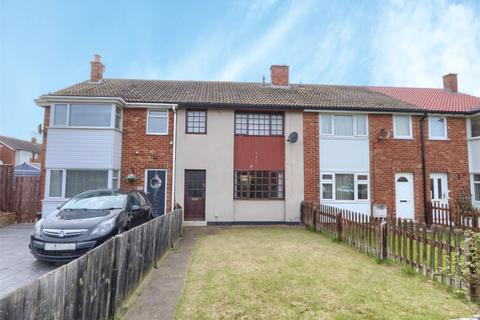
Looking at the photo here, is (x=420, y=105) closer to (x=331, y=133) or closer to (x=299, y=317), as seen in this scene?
(x=331, y=133)

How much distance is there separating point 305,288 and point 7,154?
40.2 metres

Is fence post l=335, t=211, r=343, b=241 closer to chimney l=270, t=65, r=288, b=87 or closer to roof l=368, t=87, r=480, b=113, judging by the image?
roof l=368, t=87, r=480, b=113

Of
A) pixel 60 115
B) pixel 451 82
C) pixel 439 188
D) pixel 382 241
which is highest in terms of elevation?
pixel 451 82

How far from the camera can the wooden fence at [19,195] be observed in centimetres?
1204

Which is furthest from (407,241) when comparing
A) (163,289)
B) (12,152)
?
(12,152)

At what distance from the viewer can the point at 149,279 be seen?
525cm

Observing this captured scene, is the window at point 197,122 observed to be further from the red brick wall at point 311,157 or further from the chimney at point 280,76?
the chimney at point 280,76

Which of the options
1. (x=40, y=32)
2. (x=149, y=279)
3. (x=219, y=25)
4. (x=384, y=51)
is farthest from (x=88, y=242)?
(x=384, y=51)

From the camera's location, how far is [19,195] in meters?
12.1

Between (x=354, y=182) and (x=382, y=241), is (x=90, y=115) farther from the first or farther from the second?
(x=354, y=182)

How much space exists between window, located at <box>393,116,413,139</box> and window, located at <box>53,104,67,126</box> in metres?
15.3

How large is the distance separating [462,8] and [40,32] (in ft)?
68.4

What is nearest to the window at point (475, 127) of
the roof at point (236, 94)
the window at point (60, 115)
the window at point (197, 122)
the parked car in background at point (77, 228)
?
the roof at point (236, 94)

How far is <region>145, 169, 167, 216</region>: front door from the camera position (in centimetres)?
1215
